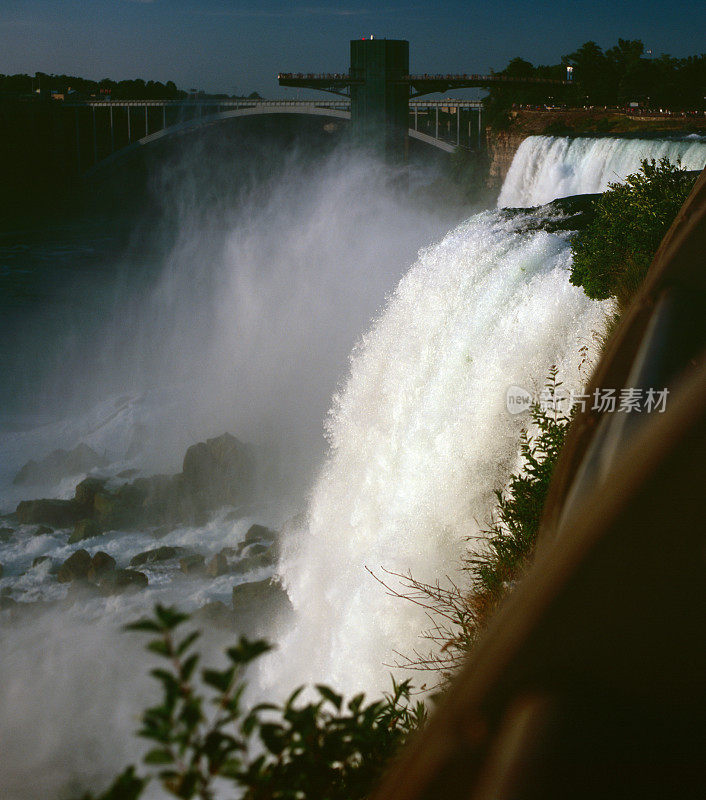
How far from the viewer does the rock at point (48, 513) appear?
630 inches

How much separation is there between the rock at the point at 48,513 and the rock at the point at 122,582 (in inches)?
122

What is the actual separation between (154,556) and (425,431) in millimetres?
7498

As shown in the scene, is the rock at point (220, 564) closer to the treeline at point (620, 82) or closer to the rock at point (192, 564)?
the rock at point (192, 564)

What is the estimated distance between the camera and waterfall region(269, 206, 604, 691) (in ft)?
23.3

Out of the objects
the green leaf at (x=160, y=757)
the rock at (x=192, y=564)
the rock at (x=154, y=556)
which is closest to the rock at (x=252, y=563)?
the rock at (x=192, y=564)

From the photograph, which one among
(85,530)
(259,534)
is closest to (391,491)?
(259,534)

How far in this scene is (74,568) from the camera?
45.0ft

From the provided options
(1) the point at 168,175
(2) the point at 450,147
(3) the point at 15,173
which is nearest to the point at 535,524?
(2) the point at 450,147

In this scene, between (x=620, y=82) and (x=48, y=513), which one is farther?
(x=620, y=82)

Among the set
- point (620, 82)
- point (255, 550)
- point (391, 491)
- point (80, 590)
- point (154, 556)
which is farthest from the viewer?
point (620, 82)

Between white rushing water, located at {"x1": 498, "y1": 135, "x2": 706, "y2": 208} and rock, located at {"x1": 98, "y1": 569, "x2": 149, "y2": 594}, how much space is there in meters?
9.98

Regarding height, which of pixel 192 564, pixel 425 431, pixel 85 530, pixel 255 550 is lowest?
pixel 85 530

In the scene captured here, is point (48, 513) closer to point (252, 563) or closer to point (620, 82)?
point (252, 563)

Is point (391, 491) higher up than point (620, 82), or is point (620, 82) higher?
point (620, 82)
